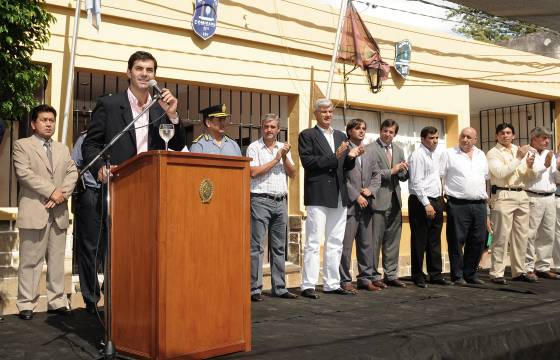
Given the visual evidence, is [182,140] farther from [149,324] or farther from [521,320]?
[521,320]

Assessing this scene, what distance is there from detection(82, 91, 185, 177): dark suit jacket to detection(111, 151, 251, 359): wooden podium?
407mm

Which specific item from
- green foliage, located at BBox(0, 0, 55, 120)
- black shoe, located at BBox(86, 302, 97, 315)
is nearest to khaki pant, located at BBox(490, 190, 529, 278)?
black shoe, located at BBox(86, 302, 97, 315)

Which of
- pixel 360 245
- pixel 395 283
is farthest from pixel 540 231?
pixel 360 245

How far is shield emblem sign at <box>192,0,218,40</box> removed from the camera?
6934 millimetres

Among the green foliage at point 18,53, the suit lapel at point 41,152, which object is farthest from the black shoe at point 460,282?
the green foliage at point 18,53

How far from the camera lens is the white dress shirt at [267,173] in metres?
5.96

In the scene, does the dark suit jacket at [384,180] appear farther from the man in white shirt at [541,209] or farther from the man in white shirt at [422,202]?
the man in white shirt at [541,209]

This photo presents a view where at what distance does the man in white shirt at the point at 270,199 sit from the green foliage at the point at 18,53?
2.04m

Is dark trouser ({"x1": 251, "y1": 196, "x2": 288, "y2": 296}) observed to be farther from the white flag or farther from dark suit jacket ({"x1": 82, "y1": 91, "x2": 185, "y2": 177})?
the white flag

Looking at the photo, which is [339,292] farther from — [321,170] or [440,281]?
[440,281]

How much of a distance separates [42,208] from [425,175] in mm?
3890

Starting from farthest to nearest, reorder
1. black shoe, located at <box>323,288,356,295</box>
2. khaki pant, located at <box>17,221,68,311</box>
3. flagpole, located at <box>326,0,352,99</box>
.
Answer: flagpole, located at <box>326,0,352,99</box> → black shoe, located at <box>323,288,356,295</box> → khaki pant, located at <box>17,221,68,311</box>

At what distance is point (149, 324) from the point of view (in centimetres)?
327

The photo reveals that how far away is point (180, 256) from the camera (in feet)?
10.8
